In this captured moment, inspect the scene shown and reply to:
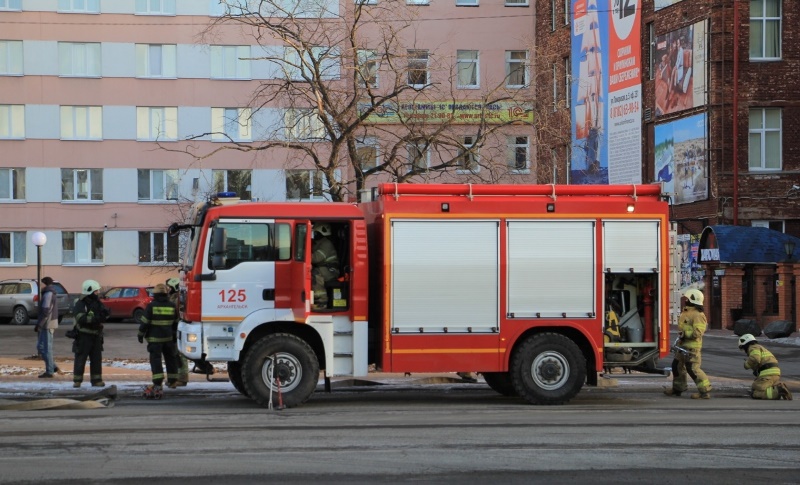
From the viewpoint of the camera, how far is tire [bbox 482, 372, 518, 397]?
16969 millimetres

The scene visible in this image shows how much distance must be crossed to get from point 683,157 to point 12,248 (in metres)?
31.7

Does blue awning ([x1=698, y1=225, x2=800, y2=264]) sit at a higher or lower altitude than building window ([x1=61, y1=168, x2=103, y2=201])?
lower

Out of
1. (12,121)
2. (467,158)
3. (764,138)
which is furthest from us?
(12,121)

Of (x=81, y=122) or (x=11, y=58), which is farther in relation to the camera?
(x=81, y=122)

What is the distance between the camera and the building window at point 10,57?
5450 centimetres

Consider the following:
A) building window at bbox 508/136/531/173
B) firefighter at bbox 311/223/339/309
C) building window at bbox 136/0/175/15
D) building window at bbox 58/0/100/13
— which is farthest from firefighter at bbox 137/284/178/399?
building window at bbox 58/0/100/13

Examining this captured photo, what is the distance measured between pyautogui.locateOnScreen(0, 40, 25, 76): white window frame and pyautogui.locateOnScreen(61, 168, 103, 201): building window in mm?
5064

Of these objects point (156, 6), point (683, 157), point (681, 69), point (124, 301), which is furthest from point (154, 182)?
point (681, 69)

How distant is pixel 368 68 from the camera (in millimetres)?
20750

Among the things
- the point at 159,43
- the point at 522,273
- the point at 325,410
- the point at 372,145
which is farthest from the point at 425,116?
the point at 159,43

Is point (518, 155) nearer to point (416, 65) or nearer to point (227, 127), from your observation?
point (416, 65)

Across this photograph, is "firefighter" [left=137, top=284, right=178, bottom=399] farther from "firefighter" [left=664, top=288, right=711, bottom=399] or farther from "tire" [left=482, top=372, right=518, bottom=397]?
"firefighter" [left=664, top=288, right=711, bottom=399]

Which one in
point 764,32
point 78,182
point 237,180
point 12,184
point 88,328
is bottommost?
point 88,328

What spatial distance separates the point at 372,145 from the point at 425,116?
1.31 metres
